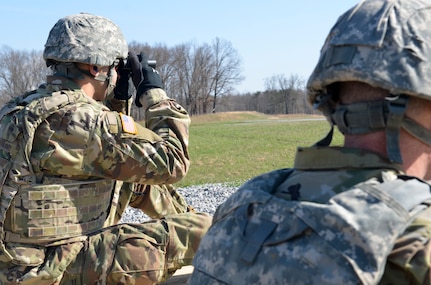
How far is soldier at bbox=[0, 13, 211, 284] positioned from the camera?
10.8ft

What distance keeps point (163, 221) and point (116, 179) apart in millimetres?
433

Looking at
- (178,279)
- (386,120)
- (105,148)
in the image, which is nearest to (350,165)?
(386,120)

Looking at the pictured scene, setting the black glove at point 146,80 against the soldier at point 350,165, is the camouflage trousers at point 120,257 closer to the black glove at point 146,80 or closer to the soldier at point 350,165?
the black glove at point 146,80

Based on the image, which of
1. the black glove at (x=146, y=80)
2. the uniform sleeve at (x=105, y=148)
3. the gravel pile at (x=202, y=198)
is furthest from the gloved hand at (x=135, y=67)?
the gravel pile at (x=202, y=198)

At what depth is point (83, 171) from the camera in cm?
338

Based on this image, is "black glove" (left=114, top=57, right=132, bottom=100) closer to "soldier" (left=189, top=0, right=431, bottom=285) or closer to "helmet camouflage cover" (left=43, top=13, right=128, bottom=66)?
"helmet camouflage cover" (left=43, top=13, right=128, bottom=66)

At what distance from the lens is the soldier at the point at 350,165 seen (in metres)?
1.62

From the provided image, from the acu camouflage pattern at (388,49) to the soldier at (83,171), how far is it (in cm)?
181

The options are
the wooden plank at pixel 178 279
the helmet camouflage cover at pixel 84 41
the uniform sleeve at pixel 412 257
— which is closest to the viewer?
the uniform sleeve at pixel 412 257

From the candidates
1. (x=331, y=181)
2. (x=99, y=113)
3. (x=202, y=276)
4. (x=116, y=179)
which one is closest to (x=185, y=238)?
(x=116, y=179)

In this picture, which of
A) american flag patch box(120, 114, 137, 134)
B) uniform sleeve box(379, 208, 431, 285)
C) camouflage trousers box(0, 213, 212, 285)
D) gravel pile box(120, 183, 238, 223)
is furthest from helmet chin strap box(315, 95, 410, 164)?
gravel pile box(120, 183, 238, 223)

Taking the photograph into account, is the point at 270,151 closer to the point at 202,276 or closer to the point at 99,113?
the point at 99,113

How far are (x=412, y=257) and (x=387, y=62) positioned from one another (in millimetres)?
623

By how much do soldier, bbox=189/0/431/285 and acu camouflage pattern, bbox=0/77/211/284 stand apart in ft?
5.17
